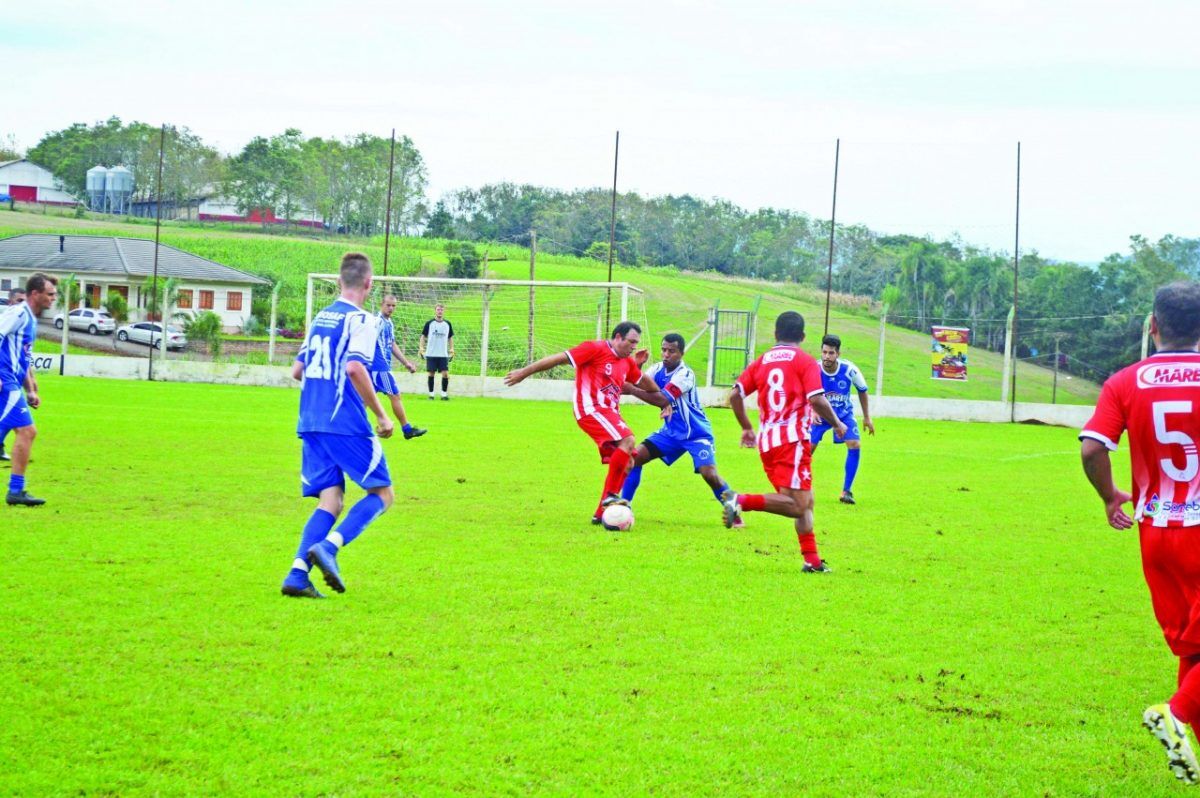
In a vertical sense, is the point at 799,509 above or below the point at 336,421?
below

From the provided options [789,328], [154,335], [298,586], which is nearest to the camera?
[298,586]

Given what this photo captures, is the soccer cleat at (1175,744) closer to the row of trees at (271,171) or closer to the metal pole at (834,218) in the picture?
the metal pole at (834,218)

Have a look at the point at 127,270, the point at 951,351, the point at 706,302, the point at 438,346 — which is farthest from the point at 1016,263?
the point at 127,270

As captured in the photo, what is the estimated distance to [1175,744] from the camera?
14.5ft

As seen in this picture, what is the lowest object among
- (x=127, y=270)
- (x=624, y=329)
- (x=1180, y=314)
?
(x=624, y=329)

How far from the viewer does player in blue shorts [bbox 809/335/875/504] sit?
13438 millimetres

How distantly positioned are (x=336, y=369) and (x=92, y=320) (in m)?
33.2

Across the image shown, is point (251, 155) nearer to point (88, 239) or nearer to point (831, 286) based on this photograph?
point (88, 239)

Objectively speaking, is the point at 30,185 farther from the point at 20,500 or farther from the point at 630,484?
the point at 630,484

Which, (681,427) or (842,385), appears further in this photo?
(842,385)

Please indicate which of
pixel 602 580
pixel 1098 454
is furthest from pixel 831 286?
pixel 1098 454

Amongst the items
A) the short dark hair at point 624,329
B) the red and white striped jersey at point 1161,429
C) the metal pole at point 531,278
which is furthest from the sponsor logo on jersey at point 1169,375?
the metal pole at point 531,278

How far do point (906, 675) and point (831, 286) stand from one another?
89.1 ft

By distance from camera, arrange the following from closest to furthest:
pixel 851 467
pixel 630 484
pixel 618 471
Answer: pixel 618 471 < pixel 630 484 < pixel 851 467
